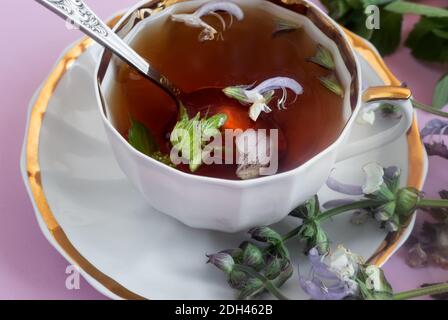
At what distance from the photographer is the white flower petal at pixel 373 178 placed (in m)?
0.86

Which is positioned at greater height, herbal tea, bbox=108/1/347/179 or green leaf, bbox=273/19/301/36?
green leaf, bbox=273/19/301/36

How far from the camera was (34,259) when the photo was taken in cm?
92

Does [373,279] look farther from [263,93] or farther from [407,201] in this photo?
[263,93]

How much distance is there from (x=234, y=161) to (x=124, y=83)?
195 mm

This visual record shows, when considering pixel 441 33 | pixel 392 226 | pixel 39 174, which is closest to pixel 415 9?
pixel 441 33

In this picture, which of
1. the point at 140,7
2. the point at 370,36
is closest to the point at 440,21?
the point at 370,36

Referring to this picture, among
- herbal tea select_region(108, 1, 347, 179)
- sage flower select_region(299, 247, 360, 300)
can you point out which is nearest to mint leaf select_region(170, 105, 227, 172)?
herbal tea select_region(108, 1, 347, 179)

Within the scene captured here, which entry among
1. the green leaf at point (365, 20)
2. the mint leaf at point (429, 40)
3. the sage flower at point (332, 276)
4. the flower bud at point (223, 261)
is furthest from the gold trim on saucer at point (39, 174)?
the mint leaf at point (429, 40)

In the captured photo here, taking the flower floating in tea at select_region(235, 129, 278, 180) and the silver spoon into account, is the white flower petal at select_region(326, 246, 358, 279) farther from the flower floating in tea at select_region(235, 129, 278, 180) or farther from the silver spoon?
the silver spoon

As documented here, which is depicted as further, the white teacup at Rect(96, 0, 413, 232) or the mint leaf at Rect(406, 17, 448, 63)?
the mint leaf at Rect(406, 17, 448, 63)

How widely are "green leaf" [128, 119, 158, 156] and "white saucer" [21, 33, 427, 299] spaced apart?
83mm

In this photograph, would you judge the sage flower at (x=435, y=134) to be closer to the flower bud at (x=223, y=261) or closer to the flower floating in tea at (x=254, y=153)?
the flower floating in tea at (x=254, y=153)

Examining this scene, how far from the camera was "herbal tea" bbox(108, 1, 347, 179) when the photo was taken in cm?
89

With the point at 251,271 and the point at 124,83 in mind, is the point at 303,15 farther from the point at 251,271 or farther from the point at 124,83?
the point at 251,271
